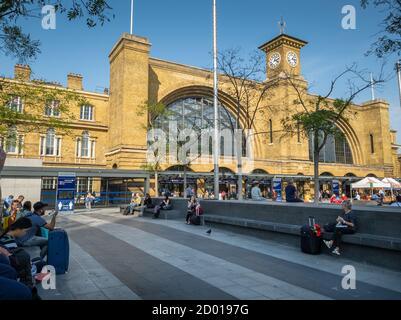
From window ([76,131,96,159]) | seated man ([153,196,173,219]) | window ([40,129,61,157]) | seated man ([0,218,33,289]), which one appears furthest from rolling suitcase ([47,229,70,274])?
window ([76,131,96,159])

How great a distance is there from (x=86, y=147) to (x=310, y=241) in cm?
3397

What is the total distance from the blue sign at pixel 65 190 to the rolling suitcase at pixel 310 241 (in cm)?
1700

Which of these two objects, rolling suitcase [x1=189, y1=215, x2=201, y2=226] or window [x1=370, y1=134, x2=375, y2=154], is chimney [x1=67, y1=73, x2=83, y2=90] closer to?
rolling suitcase [x1=189, y1=215, x2=201, y2=226]

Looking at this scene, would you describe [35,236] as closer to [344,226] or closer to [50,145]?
[344,226]

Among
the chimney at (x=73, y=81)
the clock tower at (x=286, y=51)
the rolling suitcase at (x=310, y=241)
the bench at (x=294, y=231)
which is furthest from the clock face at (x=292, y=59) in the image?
the rolling suitcase at (x=310, y=241)

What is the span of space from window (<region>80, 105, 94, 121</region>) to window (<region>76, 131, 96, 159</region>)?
192cm

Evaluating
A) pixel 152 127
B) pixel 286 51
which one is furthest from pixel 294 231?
pixel 286 51

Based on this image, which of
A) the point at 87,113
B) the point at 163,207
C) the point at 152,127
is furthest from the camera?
the point at 87,113

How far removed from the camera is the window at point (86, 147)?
119ft

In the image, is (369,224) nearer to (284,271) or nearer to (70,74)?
(284,271)

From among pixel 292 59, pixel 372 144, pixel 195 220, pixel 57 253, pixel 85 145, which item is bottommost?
pixel 195 220

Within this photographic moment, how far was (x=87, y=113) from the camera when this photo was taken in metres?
37.8

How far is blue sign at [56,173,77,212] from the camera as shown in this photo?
796 inches

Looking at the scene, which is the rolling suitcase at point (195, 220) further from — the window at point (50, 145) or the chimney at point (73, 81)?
the chimney at point (73, 81)
